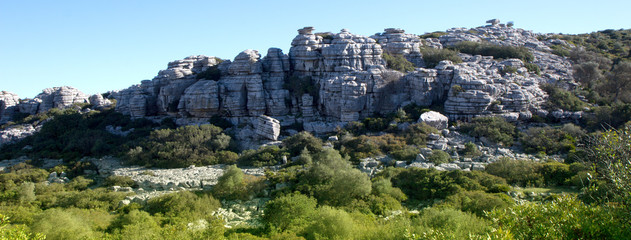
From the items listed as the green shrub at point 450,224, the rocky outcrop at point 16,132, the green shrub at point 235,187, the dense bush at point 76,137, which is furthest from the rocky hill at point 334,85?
the green shrub at point 450,224

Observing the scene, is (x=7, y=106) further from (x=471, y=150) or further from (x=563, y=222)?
(x=563, y=222)

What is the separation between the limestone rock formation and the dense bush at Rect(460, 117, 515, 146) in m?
12.2

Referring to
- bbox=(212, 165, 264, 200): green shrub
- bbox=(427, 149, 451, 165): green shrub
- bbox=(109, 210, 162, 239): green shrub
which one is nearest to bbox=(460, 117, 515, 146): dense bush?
bbox=(427, 149, 451, 165): green shrub

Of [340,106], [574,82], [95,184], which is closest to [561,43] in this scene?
[574,82]

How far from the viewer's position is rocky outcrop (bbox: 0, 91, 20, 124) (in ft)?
137

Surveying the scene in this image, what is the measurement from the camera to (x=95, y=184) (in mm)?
22828

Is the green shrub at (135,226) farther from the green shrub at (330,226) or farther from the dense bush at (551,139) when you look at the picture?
the dense bush at (551,139)

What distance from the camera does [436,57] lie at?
3622 cm

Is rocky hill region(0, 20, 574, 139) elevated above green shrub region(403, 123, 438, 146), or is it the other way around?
rocky hill region(0, 20, 574, 139)

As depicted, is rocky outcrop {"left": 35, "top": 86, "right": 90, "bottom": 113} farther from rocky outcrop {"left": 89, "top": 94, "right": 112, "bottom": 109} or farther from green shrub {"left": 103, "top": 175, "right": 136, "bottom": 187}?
green shrub {"left": 103, "top": 175, "right": 136, "bottom": 187}

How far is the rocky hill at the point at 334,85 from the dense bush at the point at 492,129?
54.1 inches

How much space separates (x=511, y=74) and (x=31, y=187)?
31.9 m

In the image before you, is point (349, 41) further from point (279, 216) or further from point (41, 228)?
point (41, 228)

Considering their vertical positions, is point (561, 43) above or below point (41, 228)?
above
